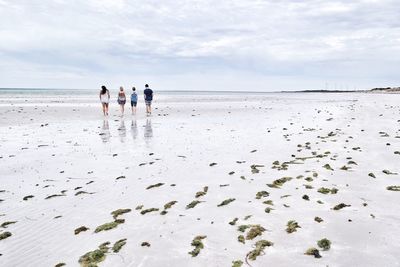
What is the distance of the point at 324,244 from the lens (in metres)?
5.73

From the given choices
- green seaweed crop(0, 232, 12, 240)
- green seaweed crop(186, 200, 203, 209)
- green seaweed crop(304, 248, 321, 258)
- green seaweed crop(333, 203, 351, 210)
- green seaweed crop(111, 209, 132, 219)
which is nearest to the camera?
green seaweed crop(304, 248, 321, 258)

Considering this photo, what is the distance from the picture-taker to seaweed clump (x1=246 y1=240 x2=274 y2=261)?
218 inches

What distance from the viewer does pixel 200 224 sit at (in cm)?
697

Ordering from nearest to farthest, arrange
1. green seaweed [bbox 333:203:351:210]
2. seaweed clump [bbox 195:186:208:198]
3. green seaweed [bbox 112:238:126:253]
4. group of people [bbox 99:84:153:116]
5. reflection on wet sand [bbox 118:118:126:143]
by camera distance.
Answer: green seaweed [bbox 112:238:126:253] < green seaweed [bbox 333:203:351:210] < seaweed clump [bbox 195:186:208:198] < reflection on wet sand [bbox 118:118:126:143] < group of people [bbox 99:84:153:116]

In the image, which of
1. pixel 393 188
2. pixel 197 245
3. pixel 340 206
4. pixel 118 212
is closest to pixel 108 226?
pixel 118 212

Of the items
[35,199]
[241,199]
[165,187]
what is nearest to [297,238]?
[241,199]

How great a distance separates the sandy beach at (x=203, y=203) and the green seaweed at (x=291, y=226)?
18mm

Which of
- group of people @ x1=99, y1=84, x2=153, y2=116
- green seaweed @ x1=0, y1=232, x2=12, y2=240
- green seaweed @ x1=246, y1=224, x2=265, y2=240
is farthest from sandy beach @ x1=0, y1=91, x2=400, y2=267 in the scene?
group of people @ x1=99, y1=84, x2=153, y2=116

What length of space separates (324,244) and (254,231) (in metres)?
1.13

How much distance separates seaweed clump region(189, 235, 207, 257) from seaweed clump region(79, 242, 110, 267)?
138 cm

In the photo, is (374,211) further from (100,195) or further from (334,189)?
(100,195)

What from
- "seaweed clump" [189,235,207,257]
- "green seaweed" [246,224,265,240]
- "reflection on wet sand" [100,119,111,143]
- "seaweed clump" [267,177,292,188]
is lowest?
"seaweed clump" [189,235,207,257]

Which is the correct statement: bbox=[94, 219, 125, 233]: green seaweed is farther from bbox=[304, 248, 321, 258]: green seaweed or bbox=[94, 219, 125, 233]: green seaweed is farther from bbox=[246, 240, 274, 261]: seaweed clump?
bbox=[304, 248, 321, 258]: green seaweed

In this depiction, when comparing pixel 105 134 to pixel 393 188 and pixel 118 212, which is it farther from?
pixel 393 188
